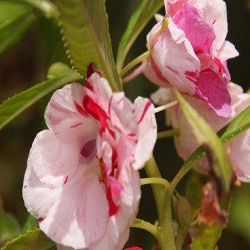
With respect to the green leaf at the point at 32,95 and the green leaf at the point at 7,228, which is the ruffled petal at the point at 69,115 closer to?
the green leaf at the point at 32,95

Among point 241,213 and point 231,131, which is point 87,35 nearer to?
point 231,131

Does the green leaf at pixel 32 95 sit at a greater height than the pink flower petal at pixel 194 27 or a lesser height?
lesser

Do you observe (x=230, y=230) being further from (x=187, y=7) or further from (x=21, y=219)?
(x=187, y=7)

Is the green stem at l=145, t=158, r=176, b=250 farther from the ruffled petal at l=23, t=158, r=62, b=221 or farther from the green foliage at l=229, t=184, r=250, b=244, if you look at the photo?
the green foliage at l=229, t=184, r=250, b=244

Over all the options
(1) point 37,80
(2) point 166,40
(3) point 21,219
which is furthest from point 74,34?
(1) point 37,80

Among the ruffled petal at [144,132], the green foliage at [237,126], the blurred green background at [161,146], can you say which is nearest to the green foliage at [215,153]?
the ruffled petal at [144,132]

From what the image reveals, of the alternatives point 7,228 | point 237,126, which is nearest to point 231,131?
point 237,126

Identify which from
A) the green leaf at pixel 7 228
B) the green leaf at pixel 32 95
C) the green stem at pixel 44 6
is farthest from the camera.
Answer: the green leaf at pixel 7 228
